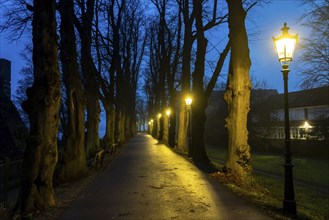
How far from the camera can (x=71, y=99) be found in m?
14.4

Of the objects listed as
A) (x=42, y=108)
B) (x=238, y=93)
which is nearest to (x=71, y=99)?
(x=42, y=108)

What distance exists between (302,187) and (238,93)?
8.90 m

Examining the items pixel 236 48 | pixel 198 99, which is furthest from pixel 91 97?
pixel 236 48

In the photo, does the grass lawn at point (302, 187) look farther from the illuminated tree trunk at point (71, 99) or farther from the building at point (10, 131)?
the building at point (10, 131)

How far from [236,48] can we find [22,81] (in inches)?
2189

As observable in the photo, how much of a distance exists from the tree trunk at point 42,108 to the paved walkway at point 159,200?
3.02ft

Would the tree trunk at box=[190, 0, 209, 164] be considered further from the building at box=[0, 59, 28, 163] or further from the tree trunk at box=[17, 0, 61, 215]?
the tree trunk at box=[17, 0, 61, 215]

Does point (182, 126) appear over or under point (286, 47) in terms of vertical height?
under

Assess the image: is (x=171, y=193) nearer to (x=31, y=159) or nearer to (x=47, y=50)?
(x=31, y=159)

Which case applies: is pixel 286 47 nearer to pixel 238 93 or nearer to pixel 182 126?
pixel 238 93

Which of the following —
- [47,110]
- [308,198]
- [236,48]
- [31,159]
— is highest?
[236,48]

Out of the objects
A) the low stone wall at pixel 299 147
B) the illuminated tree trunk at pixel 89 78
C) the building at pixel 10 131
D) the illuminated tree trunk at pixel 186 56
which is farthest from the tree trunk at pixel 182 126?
the low stone wall at pixel 299 147

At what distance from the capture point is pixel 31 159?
29.4ft

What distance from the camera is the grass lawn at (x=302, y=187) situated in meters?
10.7
